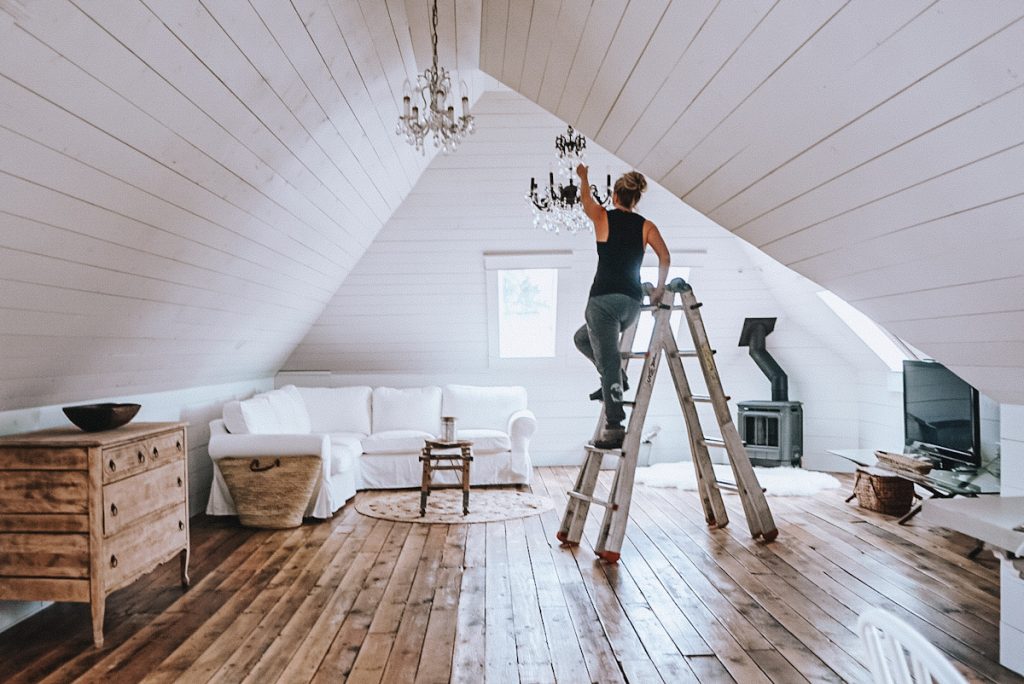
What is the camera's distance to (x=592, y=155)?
617 centimetres

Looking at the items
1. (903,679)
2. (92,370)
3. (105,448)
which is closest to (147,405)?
(92,370)

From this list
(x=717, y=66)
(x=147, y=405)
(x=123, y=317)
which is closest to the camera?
(x=717, y=66)

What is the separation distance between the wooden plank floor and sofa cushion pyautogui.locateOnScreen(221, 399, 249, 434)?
72 cm

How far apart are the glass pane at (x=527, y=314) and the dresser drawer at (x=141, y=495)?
13.2 feet

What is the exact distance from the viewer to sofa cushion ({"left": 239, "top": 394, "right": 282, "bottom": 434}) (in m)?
5.51

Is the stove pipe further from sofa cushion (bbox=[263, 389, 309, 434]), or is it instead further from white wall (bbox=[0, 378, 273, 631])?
white wall (bbox=[0, 378, 273, 631])

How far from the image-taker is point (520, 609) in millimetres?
3570

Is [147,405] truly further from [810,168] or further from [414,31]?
[810,168]

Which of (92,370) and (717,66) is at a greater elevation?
(717,66)

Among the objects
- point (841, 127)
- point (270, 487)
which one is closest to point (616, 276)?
point (841, 127)

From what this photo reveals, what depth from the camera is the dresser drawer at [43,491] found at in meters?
3.17

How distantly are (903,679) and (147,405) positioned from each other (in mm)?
4845

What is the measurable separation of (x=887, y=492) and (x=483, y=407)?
3629 mm

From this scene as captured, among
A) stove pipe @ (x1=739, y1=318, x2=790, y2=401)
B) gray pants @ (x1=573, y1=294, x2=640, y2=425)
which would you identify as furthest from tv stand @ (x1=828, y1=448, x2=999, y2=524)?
stove pipe @ (x1=739, y1=318, x2=790, y2=401)
